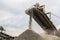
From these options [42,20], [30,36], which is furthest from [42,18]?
[30,36]

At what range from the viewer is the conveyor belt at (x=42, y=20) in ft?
40.8

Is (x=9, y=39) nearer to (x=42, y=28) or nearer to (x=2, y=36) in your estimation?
(x=2, y=36)

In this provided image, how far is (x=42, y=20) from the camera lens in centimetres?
1313

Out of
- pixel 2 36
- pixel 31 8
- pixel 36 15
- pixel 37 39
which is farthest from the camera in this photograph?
pixel 2 36

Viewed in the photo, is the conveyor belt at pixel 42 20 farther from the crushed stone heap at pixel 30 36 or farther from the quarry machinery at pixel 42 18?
the crushed stone heap at pixel 30 36

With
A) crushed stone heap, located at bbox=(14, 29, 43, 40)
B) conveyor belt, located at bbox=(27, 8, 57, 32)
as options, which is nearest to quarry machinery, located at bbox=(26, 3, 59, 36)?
conveyor belt, located at bbox=(27, 8, 57, 32)

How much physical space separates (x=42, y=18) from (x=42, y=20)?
28 cm

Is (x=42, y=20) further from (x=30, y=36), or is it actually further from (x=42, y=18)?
(x=30, y=36)

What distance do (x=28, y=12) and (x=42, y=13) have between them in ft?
3.90

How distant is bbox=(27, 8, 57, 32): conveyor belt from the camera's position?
12.4 meters

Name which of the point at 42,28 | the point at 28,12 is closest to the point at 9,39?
the point at 42,28

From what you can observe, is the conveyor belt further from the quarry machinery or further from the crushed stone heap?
the crushed stone heap

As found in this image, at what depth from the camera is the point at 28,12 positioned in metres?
12.3

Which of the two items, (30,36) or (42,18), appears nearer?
(30,36)
